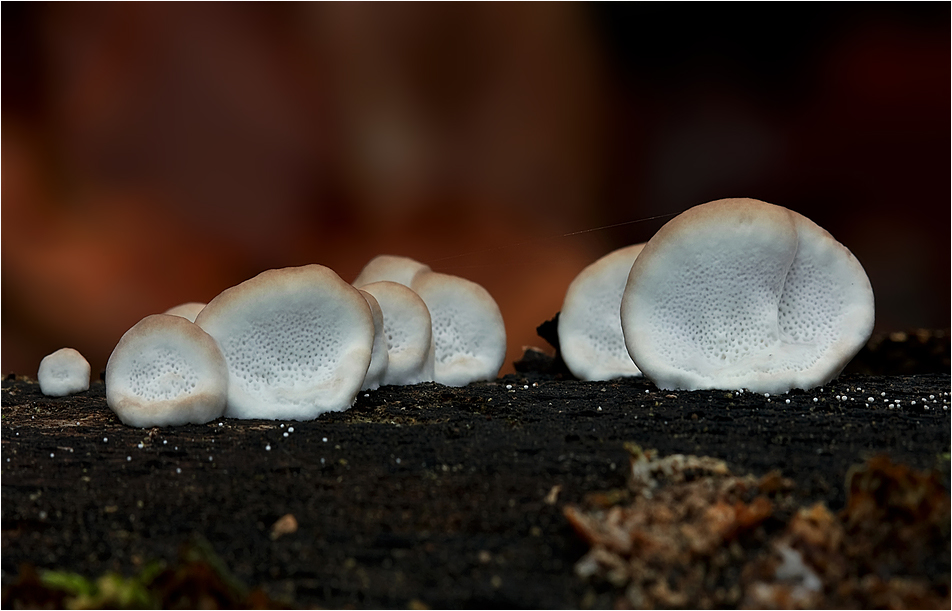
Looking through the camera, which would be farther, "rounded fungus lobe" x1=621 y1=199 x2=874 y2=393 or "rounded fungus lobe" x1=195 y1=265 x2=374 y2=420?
"rounded fungus lobe" x1=621 y1=199 x2=874 y2=393

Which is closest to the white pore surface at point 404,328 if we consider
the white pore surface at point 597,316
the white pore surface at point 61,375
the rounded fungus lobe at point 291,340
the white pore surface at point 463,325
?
the white pore surface at point 463,325

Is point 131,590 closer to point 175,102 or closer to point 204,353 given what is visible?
point 204,353

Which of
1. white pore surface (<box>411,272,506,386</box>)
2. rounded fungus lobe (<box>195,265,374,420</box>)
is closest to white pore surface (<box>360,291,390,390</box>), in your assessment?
rounded fungus lobe (<box>195,265,374,420</box>)

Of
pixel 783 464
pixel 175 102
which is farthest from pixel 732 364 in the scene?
pixel 175 102

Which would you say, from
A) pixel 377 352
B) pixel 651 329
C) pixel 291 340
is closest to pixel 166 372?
pixel 291 340

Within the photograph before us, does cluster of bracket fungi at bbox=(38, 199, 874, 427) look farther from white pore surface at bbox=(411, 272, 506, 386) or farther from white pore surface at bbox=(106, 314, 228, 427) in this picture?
white pore surface at bbox=(411, 272, 506, 386)

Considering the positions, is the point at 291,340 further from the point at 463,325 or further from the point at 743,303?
the point at 743,303
